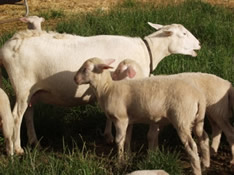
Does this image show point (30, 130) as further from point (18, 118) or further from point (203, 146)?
point (203, 146)

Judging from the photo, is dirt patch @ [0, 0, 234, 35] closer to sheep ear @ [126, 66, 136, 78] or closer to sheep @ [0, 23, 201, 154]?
sheep @ [0, 23, 201, 154]

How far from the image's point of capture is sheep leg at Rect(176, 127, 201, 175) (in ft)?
15.6

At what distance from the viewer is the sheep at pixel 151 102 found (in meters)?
4.80

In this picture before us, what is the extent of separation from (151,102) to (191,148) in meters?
0.58

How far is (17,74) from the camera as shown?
570cm

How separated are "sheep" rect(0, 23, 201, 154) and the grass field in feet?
1.17

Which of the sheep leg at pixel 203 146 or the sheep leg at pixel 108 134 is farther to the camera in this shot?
the sheep leg at pixel 108 134

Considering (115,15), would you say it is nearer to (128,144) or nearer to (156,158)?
(128,144)

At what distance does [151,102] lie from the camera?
194 inches

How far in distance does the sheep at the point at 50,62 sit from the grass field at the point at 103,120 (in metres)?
0.36

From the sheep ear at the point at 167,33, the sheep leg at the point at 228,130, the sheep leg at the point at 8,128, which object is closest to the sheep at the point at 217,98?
the sheep leg at the point at 228,130

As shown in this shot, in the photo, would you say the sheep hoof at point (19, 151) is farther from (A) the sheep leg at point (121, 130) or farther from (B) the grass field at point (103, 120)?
(A) the sheep leg at point (121, 130)

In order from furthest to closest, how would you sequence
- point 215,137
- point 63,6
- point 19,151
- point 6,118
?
point 63,6, point 19,151, point 215,137, point 6,118

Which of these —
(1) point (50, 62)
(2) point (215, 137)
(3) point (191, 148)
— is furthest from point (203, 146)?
(1) point (50, 62)
